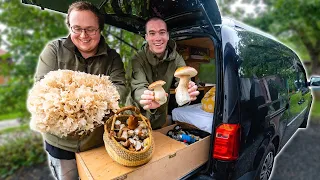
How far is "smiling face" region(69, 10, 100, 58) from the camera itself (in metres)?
1.50

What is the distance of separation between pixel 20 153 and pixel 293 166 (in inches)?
185

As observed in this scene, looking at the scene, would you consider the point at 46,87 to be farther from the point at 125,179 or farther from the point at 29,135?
the point at 29,135

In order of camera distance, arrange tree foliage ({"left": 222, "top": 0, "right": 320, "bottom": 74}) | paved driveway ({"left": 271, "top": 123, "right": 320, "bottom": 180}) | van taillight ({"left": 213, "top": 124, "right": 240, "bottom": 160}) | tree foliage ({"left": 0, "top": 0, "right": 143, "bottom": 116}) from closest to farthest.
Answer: van taillight ({"left": 213, "top": 124, "right": 240, "bottom": 160})
paved driveway ({"left": 271, "top": 123, "right": 320, "bottom": 180})
tree foliage ({"left": 0, "top": 0, "right": 143, "bottom": 116})
tree foliage ({"left": 222, "top": 0, "right": 320, "bottom": 74})

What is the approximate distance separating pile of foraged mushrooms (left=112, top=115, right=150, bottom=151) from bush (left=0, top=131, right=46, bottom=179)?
3.28 metres

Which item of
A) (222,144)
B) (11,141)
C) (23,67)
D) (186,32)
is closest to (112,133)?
(222,144)

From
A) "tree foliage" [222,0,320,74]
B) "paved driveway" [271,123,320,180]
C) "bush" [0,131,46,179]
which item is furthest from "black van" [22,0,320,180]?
"tree foliage" [222,0,320,74]

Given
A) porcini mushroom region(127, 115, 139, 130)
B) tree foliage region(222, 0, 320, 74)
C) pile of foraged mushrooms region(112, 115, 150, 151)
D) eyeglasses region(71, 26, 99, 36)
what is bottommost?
pile of foraged mushrooms region(112, 115, 150, 151)

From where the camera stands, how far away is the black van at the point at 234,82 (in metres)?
1.66

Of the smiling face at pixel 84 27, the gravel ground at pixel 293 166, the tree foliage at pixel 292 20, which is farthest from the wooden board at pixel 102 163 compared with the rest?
the tree foliage at pixel 292 20

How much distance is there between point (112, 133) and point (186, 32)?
4.65 ft

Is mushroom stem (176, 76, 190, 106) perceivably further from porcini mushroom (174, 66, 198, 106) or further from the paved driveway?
the paved driveway

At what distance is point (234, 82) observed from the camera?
1.63 m

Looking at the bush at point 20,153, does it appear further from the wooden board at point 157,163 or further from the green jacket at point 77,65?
the wooden board at point 157,163

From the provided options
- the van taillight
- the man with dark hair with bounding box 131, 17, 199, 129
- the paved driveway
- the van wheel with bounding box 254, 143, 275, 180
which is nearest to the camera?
the van taillight
